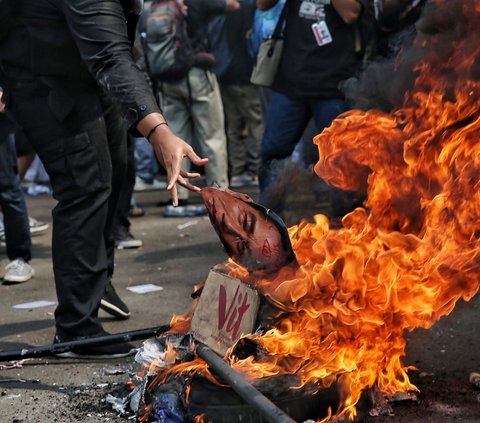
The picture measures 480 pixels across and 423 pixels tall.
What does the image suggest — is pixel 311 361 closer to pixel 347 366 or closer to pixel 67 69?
pixel 347 366

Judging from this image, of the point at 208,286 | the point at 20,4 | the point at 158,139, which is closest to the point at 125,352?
the point at 208,286

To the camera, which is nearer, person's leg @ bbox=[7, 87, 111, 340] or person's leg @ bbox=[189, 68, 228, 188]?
person's leg @ bbox=[7, 87, 111, 340]

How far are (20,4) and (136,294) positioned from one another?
235 centimetres

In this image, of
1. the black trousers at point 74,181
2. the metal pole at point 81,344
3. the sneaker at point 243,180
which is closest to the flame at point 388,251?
the metal pole at point 81,344

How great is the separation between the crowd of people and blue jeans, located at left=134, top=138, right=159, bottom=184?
3.90 ft

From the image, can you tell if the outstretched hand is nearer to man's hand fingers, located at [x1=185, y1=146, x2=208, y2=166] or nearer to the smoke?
man's hand fingers, located at [x1=185, y1=146, x2=208, y2=166]

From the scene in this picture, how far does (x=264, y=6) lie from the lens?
22.7 feet

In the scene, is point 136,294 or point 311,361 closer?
point 311,361

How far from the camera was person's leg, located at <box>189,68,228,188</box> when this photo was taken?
9445 mm

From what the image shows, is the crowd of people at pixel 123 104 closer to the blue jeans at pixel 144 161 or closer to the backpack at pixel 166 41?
the backpack at pixel 166 41

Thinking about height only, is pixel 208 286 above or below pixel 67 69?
below

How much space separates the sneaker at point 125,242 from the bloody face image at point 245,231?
13.3 feet

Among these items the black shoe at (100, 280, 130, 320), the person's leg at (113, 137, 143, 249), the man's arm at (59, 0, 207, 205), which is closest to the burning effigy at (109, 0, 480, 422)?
the man's arm at (59, 0, 207, 205)

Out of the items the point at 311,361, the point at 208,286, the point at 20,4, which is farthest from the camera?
the point at 20,4
